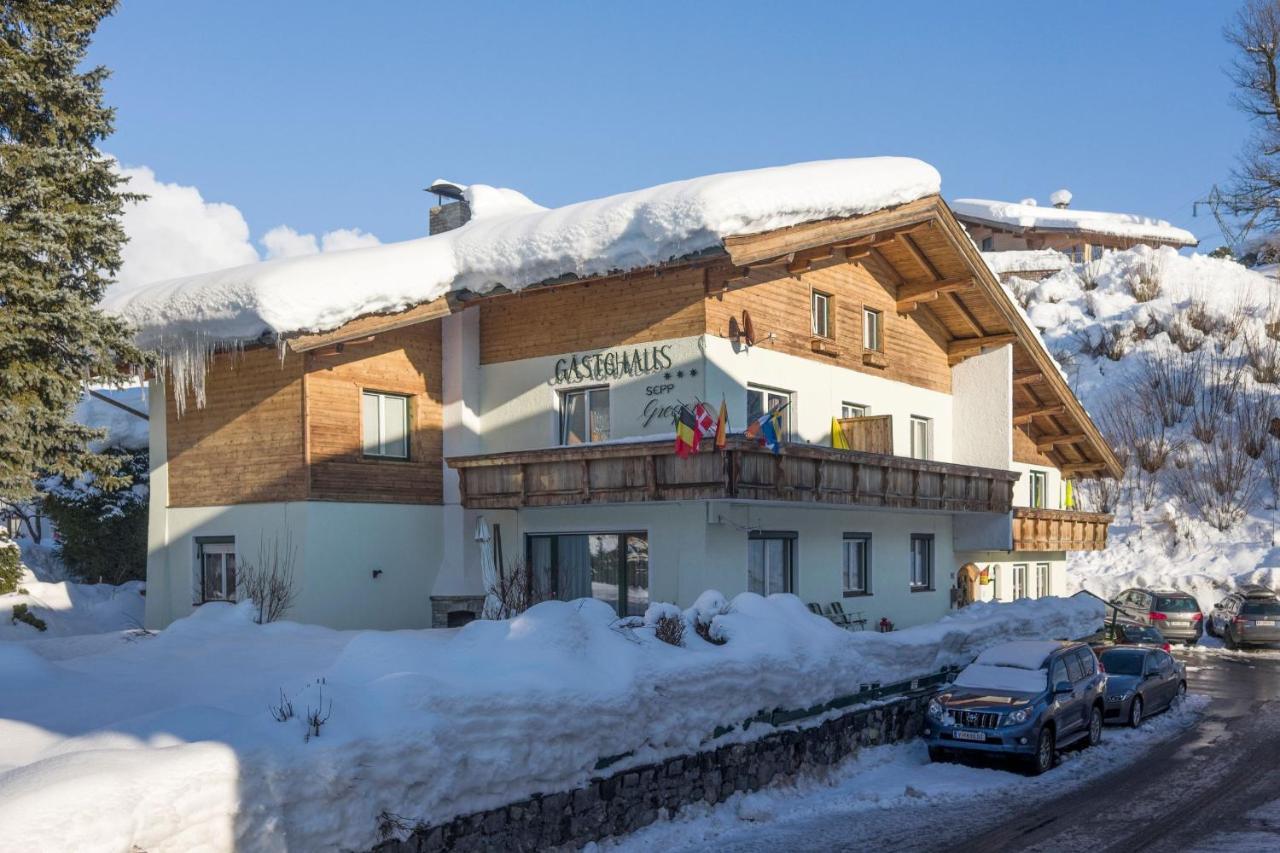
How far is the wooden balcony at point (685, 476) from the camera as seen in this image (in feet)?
58.4

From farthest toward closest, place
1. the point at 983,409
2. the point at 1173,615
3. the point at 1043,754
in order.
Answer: the point at 1173,615
the point at 983,409
the point at 1043,754

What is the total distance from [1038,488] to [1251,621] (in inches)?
260

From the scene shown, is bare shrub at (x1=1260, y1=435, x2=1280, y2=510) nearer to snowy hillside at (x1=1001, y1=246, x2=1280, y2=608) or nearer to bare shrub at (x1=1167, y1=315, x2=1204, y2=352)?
snowy hillside at (x1=1001, y1=246, x2=1280, y2=608)

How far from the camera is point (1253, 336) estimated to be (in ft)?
179

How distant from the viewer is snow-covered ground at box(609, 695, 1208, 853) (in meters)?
12.0

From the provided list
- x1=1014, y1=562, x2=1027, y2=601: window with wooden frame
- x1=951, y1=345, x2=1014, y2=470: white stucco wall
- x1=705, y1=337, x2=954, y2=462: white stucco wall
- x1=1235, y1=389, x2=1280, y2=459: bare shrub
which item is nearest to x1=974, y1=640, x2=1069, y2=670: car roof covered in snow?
x1=705, y1=337, x2=954, y2=462: white stucco wall

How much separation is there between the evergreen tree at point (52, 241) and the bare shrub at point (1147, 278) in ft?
184

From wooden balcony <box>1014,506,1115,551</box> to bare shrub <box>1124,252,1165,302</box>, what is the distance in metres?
33.1

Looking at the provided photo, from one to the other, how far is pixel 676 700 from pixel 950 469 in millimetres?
12708

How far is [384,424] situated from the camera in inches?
837

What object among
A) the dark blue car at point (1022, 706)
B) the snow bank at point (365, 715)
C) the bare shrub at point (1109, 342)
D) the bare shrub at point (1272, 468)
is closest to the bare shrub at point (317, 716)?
the snow bank at point (365, 715)

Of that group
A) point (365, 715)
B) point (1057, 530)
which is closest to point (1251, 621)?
point (1057, 530)

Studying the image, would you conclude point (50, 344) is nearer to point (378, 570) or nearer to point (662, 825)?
point (378, 570)

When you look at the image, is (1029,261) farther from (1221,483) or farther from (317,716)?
(317,716)
